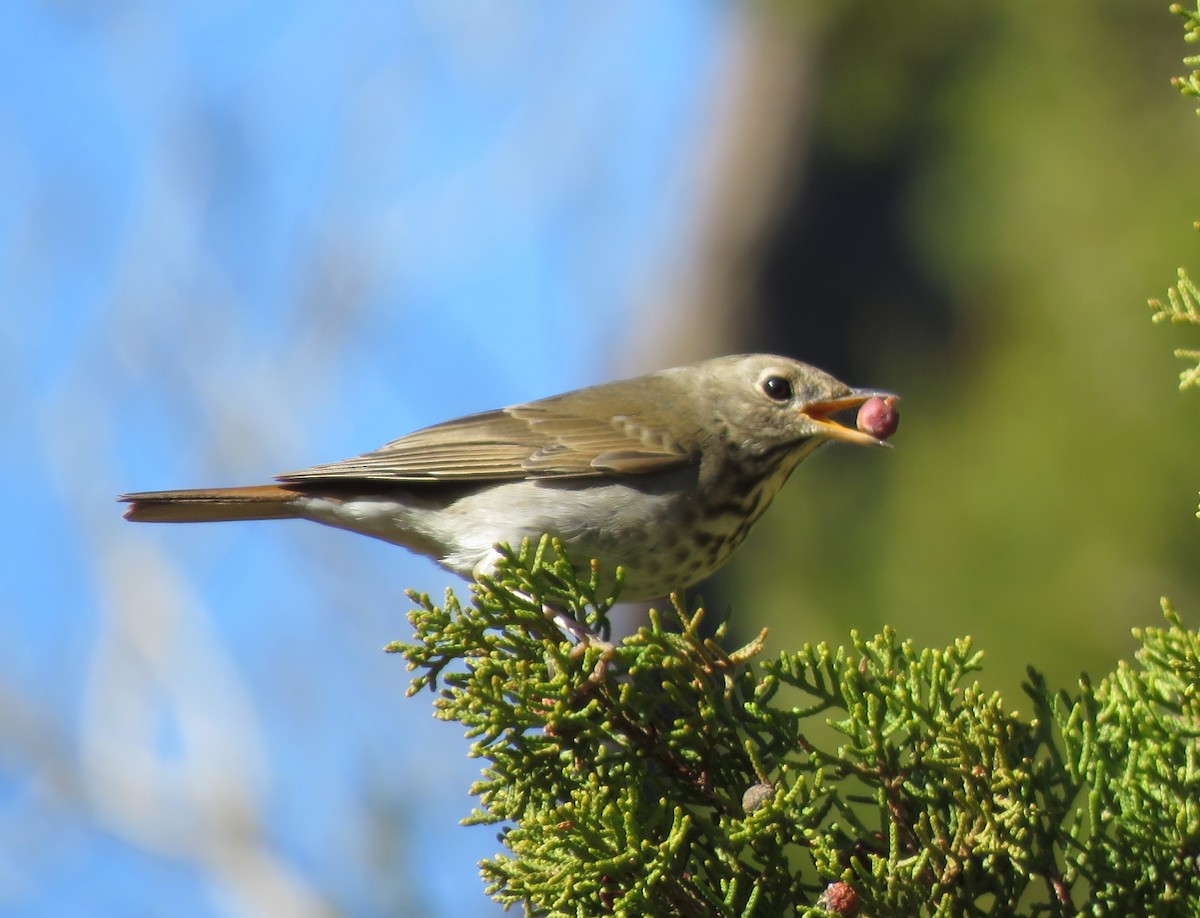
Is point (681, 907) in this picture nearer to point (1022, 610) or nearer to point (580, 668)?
point (580, 668)

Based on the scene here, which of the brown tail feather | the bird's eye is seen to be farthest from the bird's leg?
the bird's eye

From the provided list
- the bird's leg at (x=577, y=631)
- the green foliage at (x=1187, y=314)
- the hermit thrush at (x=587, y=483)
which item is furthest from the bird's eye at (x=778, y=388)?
the green foliage at (x=1187, y=314)

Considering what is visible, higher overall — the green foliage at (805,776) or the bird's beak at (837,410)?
the bird's beak at (837,410)

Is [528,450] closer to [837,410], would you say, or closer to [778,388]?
[778,388]

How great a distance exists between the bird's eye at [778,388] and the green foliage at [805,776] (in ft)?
6.27

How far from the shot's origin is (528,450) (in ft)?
14.7

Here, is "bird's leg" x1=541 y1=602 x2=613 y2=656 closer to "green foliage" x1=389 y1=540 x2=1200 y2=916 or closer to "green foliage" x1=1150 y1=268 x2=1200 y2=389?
"green foliage" x1=389 y1=540 x2=1200 y2=916

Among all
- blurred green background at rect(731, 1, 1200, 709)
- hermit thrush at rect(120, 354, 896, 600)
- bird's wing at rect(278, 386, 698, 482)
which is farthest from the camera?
blurred green background at rect(731, 1, 1200, 709)

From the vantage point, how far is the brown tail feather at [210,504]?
4.17m

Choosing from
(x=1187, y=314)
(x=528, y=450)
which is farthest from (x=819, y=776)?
(x=528, y=450)

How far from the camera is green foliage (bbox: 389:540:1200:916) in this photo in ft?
8.22

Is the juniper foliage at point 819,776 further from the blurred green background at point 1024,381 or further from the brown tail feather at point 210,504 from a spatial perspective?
the blurred green background at point 1024,381

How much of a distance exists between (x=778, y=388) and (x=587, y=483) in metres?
0.87

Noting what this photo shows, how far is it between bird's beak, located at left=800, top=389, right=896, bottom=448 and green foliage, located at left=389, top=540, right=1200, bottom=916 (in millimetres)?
1524
